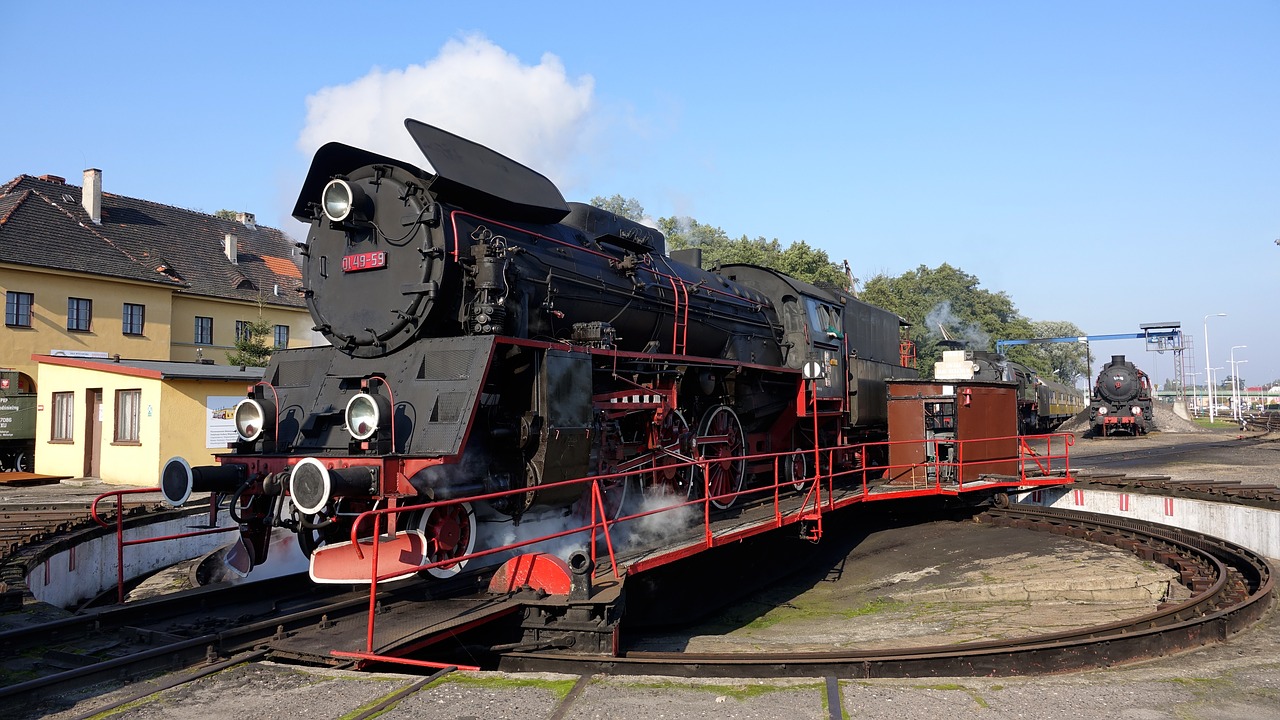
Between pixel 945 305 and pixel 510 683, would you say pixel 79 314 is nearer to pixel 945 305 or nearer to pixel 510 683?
pixel 510 683

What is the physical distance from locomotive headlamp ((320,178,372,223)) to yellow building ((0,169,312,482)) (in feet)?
38.0

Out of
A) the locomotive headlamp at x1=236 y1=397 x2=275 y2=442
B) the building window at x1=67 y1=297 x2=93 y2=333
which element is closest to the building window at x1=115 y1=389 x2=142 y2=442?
the building window at x1=67 y1=297 x2=93 y2=333

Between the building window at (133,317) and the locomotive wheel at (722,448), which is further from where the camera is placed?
the building window at (133,317)

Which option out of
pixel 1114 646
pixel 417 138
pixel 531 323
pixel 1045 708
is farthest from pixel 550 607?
pixel 1114 646

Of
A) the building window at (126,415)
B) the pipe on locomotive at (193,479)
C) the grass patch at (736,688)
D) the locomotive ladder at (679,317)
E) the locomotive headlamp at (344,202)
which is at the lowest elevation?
the grass patch at (736,688)

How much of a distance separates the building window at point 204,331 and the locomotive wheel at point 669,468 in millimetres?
23466

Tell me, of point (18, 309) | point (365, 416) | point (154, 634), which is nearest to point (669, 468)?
point (365, 416)

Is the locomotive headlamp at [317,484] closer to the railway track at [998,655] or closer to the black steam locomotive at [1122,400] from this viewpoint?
the railway track at [998,655]

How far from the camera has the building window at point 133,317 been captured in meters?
25.6

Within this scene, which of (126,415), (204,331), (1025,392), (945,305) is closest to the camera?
(126,415)

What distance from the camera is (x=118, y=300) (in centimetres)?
2544

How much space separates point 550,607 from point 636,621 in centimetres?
330

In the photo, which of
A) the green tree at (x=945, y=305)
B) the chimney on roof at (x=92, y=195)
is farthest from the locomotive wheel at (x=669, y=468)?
the green tree at (x=945, y=305)

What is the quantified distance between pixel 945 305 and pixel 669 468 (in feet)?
164
